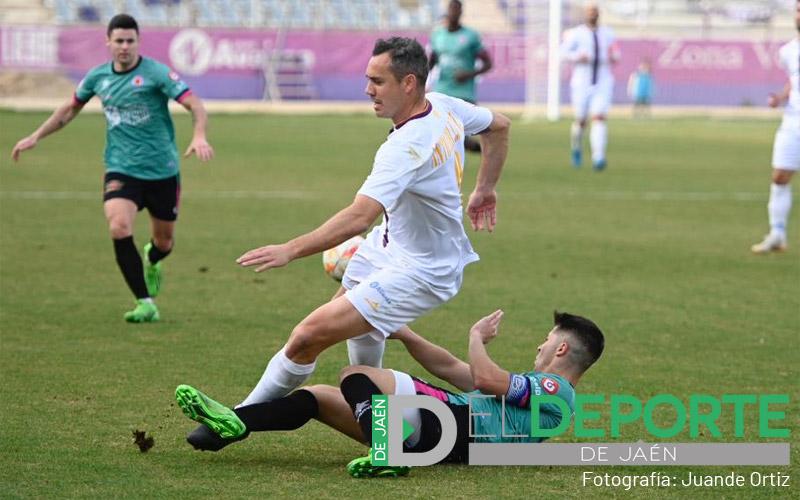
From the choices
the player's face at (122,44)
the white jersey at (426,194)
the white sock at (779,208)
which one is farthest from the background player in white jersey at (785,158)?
the white jersey at (426,194)

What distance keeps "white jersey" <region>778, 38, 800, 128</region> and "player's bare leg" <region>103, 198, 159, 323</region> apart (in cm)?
777

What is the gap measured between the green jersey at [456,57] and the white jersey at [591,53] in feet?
16.8

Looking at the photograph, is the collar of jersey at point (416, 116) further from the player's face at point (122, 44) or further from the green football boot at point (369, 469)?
the player's face at point (122, 44)

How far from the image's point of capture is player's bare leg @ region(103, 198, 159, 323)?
10.1 metres

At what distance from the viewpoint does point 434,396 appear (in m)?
6.19

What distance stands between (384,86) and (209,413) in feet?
5.45

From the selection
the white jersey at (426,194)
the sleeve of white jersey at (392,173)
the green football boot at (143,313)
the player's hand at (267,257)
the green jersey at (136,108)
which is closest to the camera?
the player's hand at (267,257)

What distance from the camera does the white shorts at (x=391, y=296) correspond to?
20.0 ft

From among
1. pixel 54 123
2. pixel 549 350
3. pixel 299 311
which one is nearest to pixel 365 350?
A: pixel 549 350

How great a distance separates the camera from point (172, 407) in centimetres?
739

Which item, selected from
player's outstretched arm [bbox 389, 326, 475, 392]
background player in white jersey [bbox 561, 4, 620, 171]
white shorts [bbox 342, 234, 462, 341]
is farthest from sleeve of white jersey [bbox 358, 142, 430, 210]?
background player in white jersey [bbox 561, 4, 620, 171]

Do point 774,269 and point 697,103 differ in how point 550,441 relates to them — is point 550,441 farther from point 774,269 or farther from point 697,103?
point 697,103

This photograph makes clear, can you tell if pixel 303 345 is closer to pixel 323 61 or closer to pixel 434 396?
pixel 434 396

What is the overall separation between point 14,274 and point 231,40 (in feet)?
105
